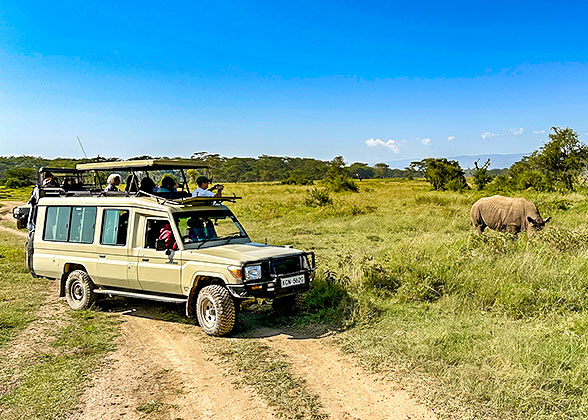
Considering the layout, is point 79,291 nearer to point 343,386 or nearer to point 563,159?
point 343,386

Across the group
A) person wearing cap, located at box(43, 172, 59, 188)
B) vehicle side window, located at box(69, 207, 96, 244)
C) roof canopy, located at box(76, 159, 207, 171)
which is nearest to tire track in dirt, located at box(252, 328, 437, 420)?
roof canopy, located at box(76, 159, 207, 171)

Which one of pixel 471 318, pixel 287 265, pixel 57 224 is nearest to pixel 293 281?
pixel 287 265

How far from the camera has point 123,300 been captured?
968cm

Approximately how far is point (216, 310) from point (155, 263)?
1425 mm

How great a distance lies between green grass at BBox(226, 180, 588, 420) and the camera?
5.10m

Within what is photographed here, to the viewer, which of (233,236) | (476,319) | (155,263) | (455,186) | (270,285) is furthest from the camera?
(455,186)

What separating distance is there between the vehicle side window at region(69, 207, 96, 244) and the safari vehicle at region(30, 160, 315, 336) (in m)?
0.02

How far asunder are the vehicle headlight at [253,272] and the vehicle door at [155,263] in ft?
4.03

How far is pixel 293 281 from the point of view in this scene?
739 cm

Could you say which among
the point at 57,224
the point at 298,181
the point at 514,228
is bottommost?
the point at 57,224

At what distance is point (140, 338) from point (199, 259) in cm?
149

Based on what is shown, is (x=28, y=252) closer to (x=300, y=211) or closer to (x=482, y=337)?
(x=482, y=337)

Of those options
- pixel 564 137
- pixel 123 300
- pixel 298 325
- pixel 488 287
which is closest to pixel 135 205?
pixel 123 300

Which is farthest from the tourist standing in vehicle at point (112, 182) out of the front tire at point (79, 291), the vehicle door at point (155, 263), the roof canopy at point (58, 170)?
the vehicle door at point (155, 263)
